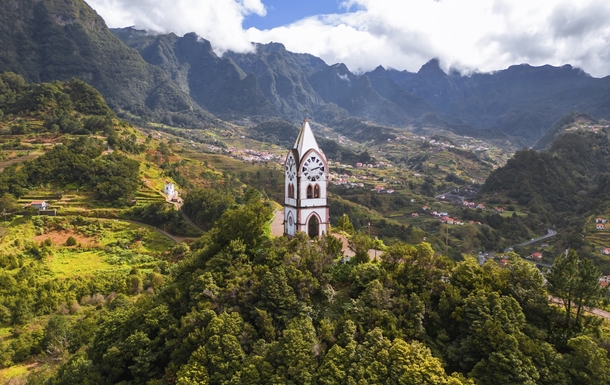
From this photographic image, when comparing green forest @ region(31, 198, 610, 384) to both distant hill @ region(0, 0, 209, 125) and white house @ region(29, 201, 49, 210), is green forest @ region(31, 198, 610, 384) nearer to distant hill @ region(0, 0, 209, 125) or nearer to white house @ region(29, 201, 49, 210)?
white house @ region(29, 201, 49, 210)

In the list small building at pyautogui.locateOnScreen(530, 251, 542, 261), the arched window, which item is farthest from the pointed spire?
small building at pyautogui.locateOnScreen(530, 251, 542, 261)

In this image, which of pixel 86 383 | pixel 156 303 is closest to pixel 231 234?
pixel 156 303

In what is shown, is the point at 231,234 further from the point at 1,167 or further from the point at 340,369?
the point at 1,167

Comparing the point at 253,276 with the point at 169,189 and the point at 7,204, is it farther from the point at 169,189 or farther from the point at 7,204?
the point at 169,189

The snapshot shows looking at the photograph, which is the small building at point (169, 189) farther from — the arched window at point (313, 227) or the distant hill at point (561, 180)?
the distant hill at point (561, 180)

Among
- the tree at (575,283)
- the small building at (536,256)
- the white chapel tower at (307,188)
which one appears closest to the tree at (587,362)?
the tree at (575,283)
